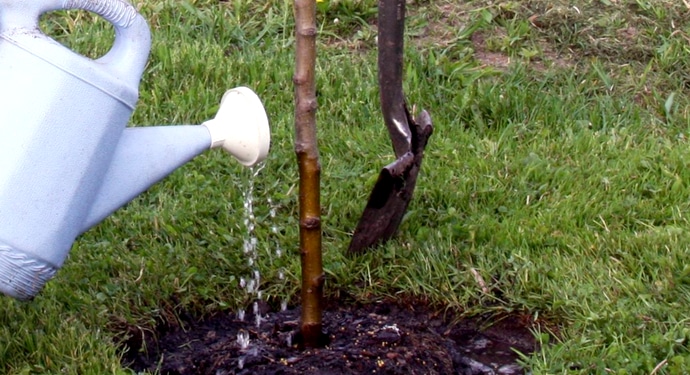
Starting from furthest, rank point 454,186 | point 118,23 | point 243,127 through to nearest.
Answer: point 454,186, point 243,127, point 118,23

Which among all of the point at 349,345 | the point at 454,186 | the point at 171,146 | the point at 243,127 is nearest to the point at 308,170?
the point at 243,127

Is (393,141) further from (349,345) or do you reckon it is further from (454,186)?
(349,345)

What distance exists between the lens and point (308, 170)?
222cm

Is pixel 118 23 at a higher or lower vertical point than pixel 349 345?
higher

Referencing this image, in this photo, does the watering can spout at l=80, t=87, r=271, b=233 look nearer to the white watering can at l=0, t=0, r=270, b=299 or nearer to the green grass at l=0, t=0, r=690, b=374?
the white watering can at l=0, t=0, r=270, b=299

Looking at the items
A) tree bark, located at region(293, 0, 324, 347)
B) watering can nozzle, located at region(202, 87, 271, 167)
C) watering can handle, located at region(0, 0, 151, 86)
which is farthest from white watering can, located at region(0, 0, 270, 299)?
tree bark, located at region(293, 0, 324, 347)

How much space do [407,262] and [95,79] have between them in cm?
104

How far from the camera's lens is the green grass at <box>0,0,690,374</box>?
254 cm

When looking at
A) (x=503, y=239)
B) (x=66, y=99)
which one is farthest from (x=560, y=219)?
(x=66, y=99)

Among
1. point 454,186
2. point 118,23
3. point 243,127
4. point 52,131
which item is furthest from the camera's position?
point 454,186

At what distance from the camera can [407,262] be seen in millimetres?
2752

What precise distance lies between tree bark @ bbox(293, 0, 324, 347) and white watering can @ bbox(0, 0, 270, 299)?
332 millimetres

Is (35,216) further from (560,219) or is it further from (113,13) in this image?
(560,219)

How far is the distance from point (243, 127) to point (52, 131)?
1.40 ft
